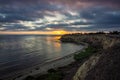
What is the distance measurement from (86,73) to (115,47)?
2164mm

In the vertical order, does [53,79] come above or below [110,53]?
below

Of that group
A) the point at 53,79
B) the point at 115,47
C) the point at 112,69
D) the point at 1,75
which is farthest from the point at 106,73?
the point at 1,75

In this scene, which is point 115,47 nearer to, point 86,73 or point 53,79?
point 86,73

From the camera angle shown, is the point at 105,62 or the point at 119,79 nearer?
the point at 119,79

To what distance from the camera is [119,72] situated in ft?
25.1

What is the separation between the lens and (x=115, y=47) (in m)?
9.30

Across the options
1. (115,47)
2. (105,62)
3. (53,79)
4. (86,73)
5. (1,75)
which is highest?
Result: (115,47)

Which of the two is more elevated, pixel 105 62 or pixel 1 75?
pixel 105 62

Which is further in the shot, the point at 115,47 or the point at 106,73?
the point at 115,47

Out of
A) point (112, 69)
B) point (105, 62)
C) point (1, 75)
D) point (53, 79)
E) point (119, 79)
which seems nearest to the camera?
point (119, 79)

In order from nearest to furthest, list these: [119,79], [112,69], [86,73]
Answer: [119,79] < [112,69] < [86,73]

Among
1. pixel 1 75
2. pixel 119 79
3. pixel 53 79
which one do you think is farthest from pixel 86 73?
pixel 1 75

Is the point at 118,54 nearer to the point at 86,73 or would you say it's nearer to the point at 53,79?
the point at 86,73

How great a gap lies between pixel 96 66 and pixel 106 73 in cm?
90
